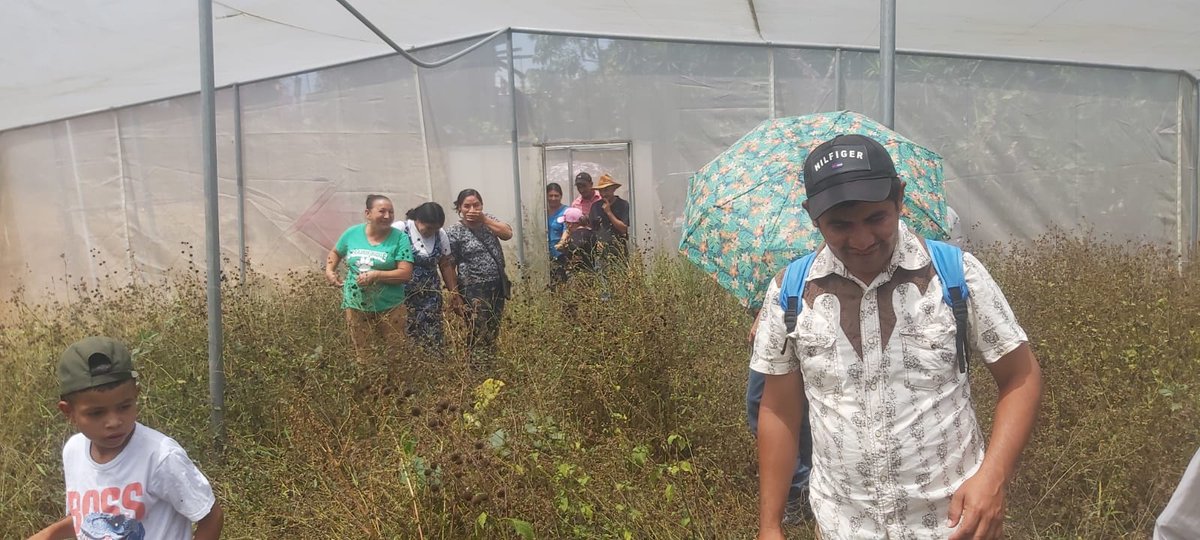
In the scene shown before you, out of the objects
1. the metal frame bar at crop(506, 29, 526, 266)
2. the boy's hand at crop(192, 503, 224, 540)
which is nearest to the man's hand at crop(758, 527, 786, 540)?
the boy's hand at crop(192, 503, 224, 540)

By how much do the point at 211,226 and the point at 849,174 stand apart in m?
3.48

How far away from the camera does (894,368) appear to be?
5.54ft

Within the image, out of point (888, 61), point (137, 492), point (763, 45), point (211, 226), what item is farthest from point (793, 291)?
point (763, 45)

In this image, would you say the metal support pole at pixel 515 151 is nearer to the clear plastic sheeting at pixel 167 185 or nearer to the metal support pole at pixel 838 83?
the clear plastic sheeting at pixel 167 185

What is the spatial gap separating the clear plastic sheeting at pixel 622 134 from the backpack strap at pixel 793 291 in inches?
244

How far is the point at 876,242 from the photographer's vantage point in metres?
1.67

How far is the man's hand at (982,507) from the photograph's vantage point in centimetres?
159

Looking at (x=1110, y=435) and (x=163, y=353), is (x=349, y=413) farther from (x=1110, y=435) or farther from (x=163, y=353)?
(x=1110, y=435)

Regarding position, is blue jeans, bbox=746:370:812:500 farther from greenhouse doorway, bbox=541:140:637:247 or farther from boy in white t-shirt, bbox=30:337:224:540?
greenhouse doorway, bbox=541:140:637:247

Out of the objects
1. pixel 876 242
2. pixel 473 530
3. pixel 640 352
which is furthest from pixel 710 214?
pixel 876 242

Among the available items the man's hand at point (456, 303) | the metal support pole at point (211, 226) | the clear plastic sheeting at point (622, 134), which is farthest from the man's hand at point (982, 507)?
the clear plastic sheeting at point (622, 134)

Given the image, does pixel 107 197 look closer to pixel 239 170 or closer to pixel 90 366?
pixel 239 170

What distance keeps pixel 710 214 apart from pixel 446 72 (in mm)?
5208

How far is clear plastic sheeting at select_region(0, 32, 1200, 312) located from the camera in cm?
808
